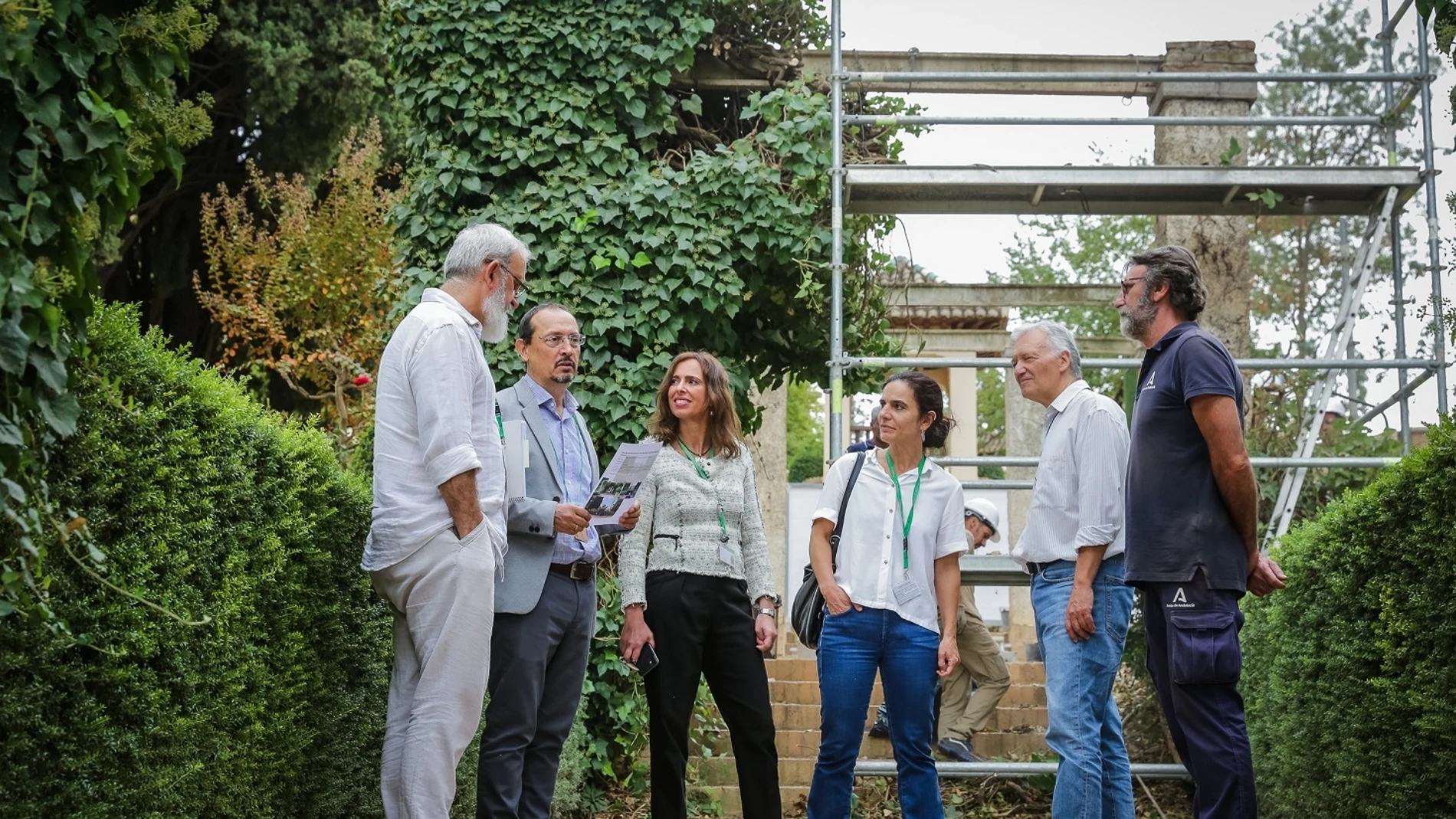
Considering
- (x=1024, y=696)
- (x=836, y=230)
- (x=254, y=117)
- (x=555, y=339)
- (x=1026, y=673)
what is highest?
(x=254, y=117)

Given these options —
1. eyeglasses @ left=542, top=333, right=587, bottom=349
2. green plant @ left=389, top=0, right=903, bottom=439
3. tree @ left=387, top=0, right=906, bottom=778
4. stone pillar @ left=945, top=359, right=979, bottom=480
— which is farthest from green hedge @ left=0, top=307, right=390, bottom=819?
stone pillar @ left=945, top=359, right=979, bottom=480

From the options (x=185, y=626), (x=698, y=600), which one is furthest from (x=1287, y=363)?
(x=185, y=626)

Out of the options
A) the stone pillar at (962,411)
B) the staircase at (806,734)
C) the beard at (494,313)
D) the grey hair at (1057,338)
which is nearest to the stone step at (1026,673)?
the staircase at (806,734)

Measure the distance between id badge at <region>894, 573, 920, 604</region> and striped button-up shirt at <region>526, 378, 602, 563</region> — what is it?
3.55 feet

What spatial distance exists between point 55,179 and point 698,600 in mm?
3030

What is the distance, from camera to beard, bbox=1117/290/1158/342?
426cm

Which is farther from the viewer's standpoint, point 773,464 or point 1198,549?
point 773,464

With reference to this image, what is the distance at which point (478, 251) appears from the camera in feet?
13.4

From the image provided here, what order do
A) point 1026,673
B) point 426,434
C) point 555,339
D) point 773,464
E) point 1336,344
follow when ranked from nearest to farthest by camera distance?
point 426,434 → point 555,339 → point 1336,344 → point 1026,673 → point 773,464

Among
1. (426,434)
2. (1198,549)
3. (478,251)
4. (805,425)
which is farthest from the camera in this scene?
(805,425)

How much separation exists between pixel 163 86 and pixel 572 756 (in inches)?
183

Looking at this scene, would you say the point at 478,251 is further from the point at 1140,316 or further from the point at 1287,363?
the point at 1287,363

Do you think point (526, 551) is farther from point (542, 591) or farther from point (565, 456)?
point (565, 456)

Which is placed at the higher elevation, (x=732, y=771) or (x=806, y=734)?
(x=806, y=734)
